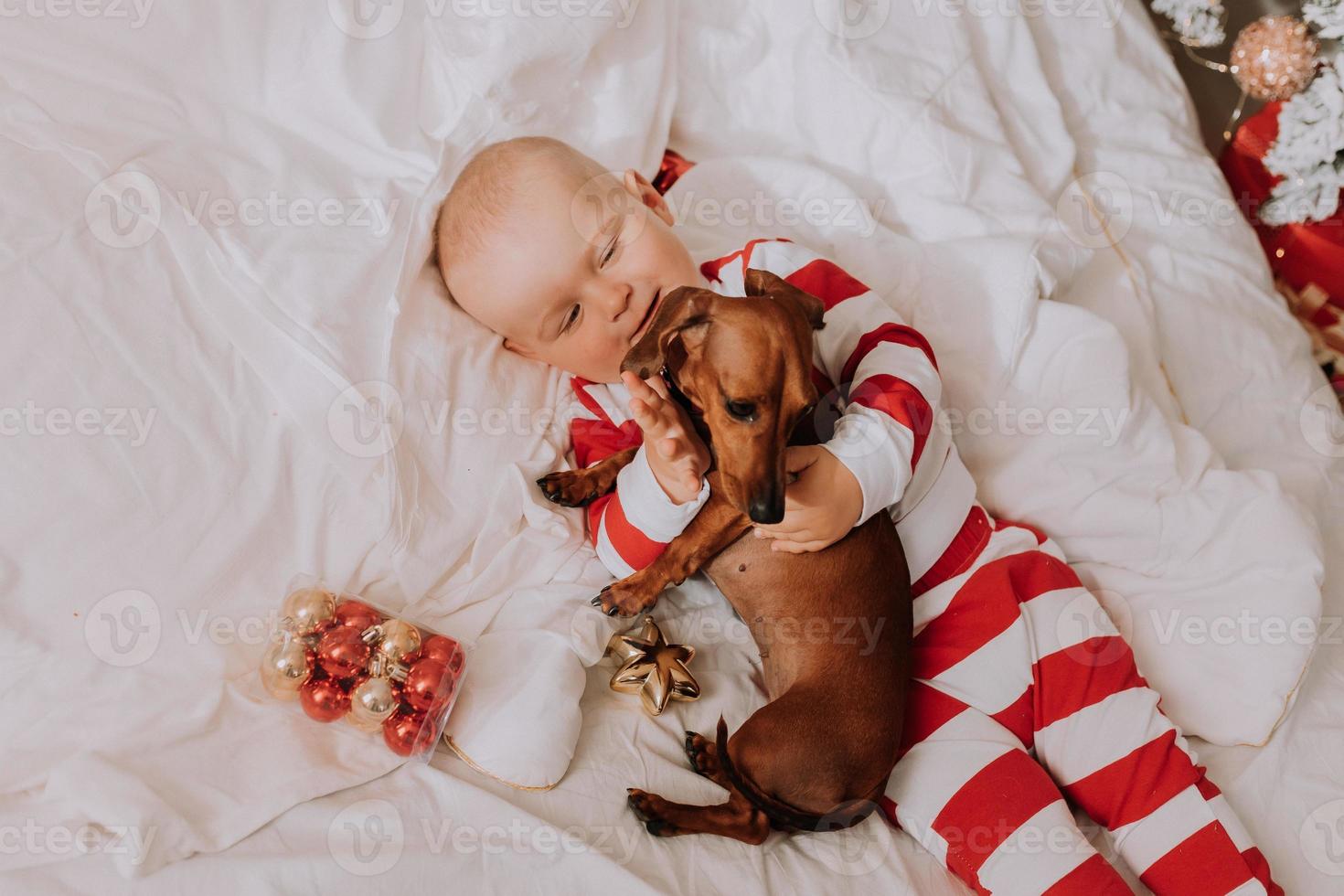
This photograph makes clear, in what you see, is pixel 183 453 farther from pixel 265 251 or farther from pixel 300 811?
pixel 300 811

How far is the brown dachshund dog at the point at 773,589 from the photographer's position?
4.55 ft

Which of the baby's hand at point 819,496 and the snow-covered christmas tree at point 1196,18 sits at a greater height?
the snow-covered christmas tree at point 1196,18

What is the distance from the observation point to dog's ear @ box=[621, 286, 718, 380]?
139 cm

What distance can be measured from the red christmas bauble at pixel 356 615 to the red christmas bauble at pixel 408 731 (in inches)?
6.1

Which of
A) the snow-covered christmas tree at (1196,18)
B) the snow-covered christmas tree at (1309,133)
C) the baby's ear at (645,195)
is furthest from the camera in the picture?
the snow-covered christmas tree at (1196,18)

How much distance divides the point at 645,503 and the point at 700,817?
1.69ft

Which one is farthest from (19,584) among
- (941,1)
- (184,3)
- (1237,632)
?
(941,1)

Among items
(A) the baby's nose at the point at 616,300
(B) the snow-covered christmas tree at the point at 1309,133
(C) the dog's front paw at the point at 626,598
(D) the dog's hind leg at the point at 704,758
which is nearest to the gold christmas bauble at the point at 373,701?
(C) the dog's front paw at the point at 626,598

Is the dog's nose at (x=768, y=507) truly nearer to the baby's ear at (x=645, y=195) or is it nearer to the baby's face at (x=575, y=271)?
the baby's face at (x=575, y=271)

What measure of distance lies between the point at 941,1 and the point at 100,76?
5.86ft

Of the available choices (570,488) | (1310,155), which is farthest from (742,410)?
(1310,155)

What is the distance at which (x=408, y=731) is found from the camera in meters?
1.49

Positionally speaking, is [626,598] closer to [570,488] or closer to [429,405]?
[570,488]

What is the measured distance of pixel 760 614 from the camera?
1677mm
